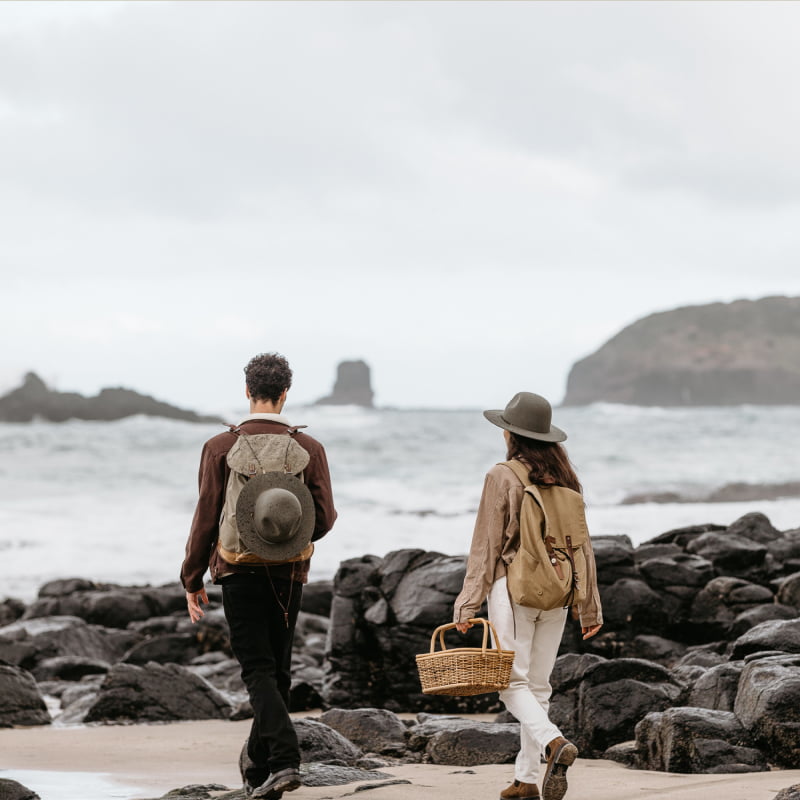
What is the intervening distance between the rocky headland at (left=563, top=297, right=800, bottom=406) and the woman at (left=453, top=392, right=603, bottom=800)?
7904 centimetres

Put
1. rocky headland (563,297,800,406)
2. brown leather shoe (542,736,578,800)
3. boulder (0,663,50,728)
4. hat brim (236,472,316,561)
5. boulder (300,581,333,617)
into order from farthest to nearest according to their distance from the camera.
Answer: rocky headland (563,297,800,406)
boulder (300,581,333,617)
boulder (0,663,50,728)
hat brim (236,472,316,561)
brown leather shoe (542,736,578,800)

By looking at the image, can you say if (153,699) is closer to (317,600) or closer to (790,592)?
(790,592)

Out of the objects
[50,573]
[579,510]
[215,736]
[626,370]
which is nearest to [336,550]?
[50,573]

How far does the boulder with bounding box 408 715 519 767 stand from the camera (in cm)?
738

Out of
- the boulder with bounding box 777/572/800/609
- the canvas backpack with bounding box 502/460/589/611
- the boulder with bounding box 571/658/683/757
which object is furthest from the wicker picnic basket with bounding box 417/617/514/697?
the boulder with bounding box 777/572/800/609

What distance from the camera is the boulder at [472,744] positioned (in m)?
7.38

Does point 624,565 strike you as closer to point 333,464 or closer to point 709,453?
point 333,464

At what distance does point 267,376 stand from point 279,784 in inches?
74.6

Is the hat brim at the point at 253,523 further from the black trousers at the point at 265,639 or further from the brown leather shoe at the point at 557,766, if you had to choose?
the brown leather shoe at the point at 557,766

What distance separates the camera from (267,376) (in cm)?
571

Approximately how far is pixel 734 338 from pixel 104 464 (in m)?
56.2

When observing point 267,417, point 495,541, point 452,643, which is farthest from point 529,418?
point 452,643

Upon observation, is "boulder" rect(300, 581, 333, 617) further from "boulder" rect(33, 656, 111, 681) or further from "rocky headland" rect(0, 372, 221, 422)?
"rocky headland" rect(0, 372, 221, 422)

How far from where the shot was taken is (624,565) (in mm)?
11977
